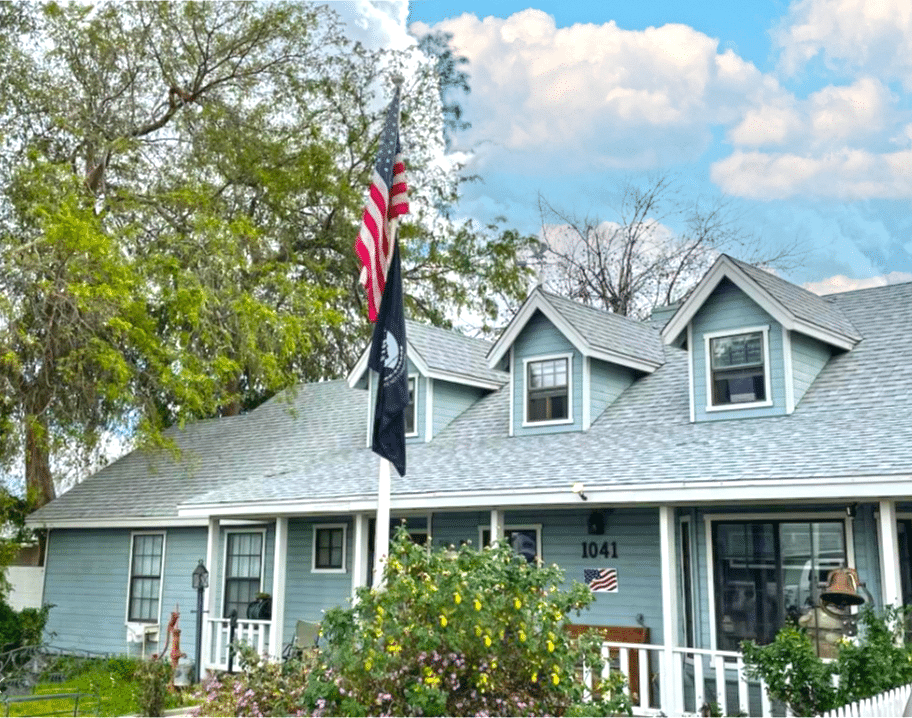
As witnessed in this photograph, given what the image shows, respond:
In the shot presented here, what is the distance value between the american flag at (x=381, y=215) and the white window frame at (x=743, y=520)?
6.03 meters

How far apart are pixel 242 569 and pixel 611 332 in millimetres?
8146

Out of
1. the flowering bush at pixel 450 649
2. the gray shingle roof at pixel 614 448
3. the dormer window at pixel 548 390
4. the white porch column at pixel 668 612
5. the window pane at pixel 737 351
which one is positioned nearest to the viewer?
the flowering bush at pixel 450 649

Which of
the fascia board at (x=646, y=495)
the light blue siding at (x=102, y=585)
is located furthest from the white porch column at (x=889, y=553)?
the light blue siding at (x=102, y=585)

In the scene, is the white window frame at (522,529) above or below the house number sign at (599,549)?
above

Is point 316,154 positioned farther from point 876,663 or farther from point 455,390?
point 876,663

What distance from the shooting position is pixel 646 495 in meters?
12.1

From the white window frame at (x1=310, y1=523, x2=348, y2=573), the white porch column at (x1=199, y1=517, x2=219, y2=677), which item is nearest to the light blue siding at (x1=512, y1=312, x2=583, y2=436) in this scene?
the white window frame at (x1=310, y1=523, x2=348, y2=573)

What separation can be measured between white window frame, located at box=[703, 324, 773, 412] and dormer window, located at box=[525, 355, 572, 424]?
240 cm

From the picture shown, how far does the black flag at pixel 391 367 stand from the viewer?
9.17 m

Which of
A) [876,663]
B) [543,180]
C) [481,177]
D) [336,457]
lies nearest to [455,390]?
[336,457]

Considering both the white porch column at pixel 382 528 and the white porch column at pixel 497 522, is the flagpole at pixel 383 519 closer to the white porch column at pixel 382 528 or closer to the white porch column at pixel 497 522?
the white porch column at pixel 382 528

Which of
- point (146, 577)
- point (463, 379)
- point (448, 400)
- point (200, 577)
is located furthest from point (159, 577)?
point (463, 379)

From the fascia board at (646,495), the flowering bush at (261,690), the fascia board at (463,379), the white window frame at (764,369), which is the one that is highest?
the fascia board at (463,379)

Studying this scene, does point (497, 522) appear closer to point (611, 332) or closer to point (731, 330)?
point (731, 330)
